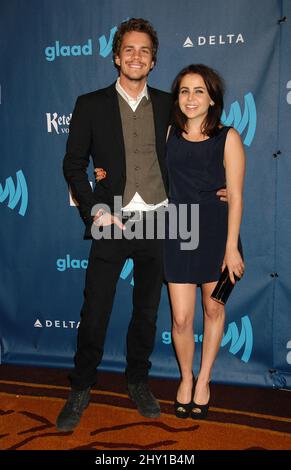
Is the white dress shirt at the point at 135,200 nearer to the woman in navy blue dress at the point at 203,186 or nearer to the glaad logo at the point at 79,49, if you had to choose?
the woman in navy blue dress at the point at 203,186

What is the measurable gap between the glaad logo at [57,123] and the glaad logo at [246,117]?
112cm

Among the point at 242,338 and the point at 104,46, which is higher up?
the point at 104,46

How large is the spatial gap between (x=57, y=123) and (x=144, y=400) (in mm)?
1963

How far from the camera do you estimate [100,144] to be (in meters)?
2.74

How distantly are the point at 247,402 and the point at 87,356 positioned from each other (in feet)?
3.59

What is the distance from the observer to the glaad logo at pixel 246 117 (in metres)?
3.16

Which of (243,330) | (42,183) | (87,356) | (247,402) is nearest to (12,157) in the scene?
(42,183)

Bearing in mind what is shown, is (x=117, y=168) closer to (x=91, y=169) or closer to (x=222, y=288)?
(x=91, y=169)

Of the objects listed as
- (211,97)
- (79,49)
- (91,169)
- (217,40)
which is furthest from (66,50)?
(211,97)

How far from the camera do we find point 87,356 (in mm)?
2816

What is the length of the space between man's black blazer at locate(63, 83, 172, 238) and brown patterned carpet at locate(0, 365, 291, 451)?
1.16m

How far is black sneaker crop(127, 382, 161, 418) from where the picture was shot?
287 centimetres

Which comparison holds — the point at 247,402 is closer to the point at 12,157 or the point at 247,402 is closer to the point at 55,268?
the point at 55,268

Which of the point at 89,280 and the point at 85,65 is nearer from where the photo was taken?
the point at 89,280
